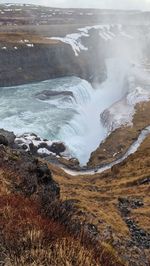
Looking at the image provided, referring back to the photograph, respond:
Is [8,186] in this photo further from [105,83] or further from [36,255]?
[105,83]

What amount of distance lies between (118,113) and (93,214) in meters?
55.3

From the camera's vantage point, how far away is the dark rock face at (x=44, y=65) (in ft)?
328

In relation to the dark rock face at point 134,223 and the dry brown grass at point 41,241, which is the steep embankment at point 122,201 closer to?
the dark rock face at point 134,223

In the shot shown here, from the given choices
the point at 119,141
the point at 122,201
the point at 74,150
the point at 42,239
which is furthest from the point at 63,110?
the point at 42,239

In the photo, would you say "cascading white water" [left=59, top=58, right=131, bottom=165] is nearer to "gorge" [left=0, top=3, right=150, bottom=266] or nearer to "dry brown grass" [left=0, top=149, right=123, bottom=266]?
"gorge" [left=0, top=3, right=150, bottom=266]

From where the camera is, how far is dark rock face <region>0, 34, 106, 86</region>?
10006 cm

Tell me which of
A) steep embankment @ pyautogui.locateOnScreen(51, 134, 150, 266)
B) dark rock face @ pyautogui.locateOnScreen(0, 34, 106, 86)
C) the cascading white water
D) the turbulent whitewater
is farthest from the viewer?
A: dark rock face @ pyautogui.locateOnScreen(0, 34, 106, 86)

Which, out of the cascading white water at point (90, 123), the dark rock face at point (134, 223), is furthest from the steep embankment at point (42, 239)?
the cascading white water at point (90, 123)

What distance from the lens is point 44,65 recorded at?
109625mm

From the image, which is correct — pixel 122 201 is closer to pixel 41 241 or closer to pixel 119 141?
pixel 41 241

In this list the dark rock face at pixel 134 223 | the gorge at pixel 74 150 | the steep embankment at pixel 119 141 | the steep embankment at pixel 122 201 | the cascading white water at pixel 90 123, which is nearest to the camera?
the gorge at pixel 74 150

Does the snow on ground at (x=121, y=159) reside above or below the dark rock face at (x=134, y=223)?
below

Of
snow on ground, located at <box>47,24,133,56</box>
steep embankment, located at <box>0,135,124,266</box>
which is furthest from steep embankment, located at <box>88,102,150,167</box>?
snow on ground, located at <box>47,24,133,56</box>

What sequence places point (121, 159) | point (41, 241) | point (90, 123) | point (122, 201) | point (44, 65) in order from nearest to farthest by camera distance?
point (41, 241) → point (122, 201) → point (121, 159) → point (90, 123) → point (44, 65)
